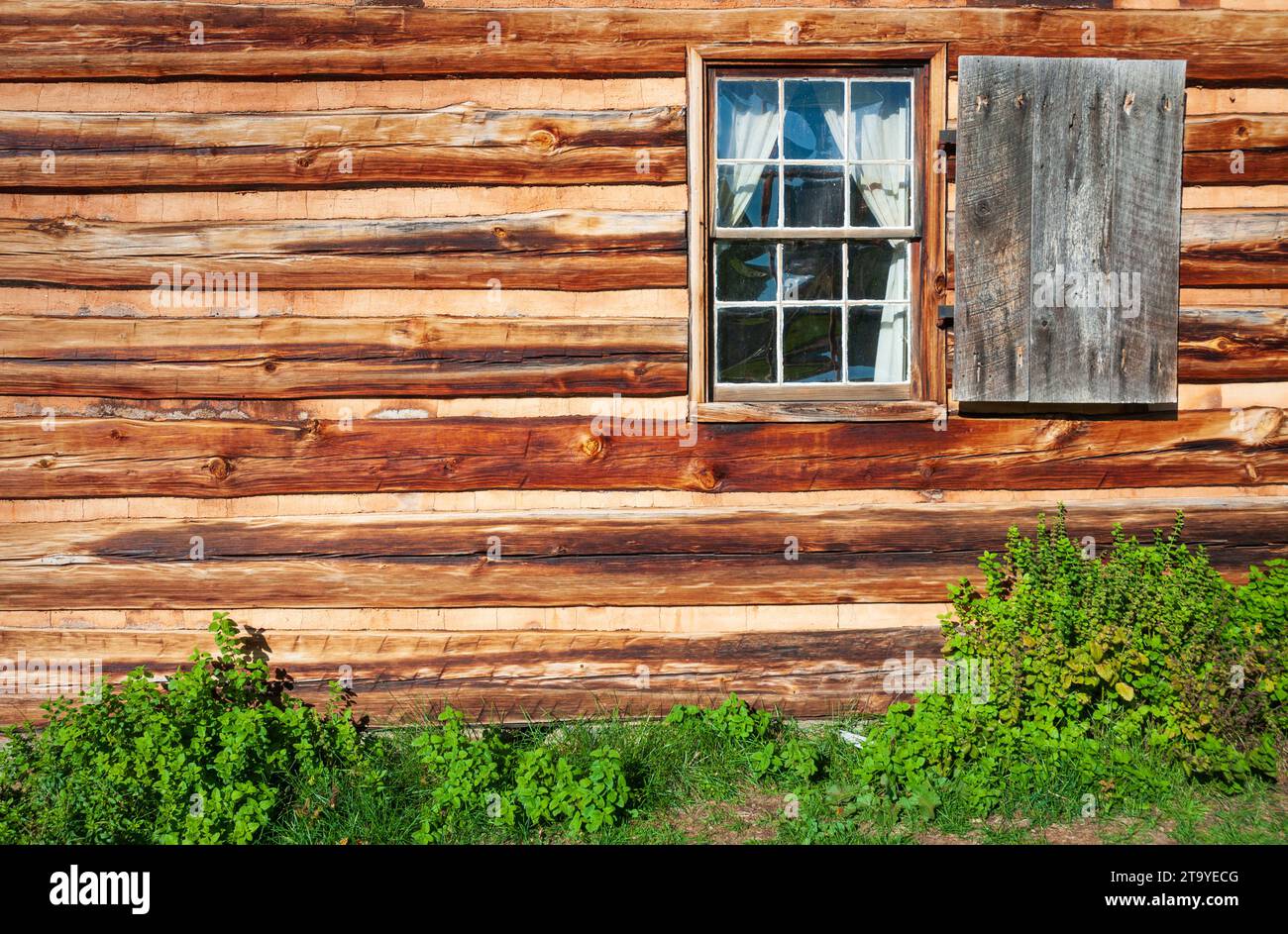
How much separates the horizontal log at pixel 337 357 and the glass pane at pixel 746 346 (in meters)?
0.27

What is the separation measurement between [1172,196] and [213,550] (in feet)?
16.4

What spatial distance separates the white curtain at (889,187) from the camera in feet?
15.0

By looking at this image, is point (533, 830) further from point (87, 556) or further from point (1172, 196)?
point (1172, 196)

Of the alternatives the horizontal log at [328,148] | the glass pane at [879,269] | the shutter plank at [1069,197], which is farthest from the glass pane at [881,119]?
the horizontal log at [328,148]

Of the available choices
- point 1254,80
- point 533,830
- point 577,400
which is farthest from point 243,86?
point 1254,80

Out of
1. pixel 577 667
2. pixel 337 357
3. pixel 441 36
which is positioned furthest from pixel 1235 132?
pixel 337 357

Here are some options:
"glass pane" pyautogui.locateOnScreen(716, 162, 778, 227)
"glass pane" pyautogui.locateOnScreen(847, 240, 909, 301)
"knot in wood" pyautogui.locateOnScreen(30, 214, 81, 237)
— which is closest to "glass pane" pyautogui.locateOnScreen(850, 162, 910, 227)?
"glass pane" pyautogui.locateOnScreen(847, 240, 909, 301)

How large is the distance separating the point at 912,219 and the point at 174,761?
4284 millimetres

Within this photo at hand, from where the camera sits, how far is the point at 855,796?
4.04m

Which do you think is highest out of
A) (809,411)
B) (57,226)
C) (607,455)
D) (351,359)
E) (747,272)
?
(57,226)

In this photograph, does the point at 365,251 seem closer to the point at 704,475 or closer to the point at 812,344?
the point at 704,475

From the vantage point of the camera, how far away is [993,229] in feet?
14.1

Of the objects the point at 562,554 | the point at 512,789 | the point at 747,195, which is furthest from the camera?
the point at 747,195

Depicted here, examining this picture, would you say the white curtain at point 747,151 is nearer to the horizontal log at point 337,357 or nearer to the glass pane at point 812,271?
the glass pane at point 812,271
